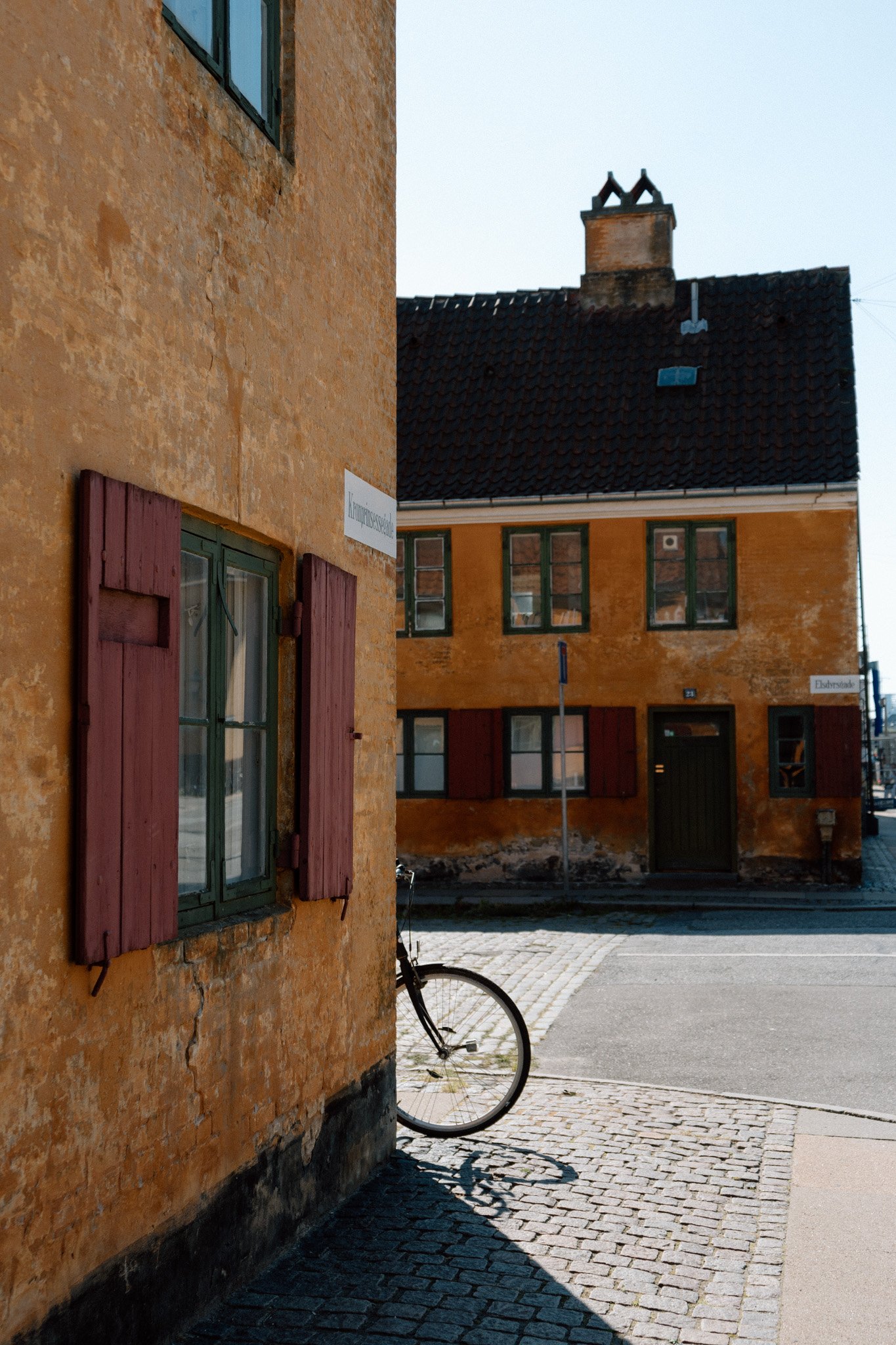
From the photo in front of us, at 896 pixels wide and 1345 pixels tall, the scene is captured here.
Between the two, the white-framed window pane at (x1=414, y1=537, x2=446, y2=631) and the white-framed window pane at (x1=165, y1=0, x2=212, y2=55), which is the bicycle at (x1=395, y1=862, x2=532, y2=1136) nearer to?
the white-framed window pane at (x1=165, y1=0, x2=212, y2=55)

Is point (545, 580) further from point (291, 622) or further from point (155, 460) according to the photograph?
point (155, 460)

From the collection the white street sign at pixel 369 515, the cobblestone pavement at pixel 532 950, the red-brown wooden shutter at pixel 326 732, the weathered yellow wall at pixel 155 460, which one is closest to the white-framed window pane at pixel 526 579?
the cobblestone pavement at pixel 532 950

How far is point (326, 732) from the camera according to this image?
18.6 feet

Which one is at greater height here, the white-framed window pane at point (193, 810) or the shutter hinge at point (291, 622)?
the shutter hinge at point (291, 622)

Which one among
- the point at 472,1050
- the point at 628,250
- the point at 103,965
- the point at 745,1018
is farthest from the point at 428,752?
the point at 103,965

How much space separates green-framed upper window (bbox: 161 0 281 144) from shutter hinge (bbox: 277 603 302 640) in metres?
1.80

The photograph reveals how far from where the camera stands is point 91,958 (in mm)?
3705

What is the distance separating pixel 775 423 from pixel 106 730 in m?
17.8

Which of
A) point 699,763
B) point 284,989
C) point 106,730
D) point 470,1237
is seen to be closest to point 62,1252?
point 106,730

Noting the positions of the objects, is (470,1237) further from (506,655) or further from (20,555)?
(506,655)

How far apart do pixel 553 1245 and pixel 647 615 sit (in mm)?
14840

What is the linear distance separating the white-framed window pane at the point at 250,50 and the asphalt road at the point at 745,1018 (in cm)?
566

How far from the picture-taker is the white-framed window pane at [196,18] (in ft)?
14.9

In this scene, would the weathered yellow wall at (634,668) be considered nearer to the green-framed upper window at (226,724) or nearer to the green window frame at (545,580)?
the green window frame at (545,580)
